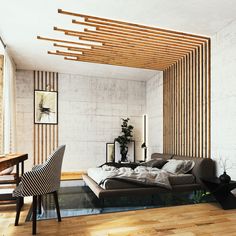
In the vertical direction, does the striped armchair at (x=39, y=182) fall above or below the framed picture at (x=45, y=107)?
below

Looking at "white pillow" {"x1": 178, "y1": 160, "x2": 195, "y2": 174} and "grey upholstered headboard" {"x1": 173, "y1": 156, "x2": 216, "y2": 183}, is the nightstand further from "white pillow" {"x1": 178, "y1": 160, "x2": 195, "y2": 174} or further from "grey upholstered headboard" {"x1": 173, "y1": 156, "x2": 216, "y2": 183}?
"white pillow" {"x1": 178, "y1": 160, "x2": 195, "y2": 174}

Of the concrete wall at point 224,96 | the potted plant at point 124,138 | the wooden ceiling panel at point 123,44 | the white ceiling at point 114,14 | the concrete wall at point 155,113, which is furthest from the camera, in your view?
the potted plant at point 124,138

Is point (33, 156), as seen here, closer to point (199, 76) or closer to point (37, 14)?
point (37, 14)

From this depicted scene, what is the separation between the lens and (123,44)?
16.3ft

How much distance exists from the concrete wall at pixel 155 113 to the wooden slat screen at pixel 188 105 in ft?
0.89

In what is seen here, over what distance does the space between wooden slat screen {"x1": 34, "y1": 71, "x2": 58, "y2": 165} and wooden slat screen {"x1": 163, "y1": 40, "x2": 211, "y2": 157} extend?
3.39m

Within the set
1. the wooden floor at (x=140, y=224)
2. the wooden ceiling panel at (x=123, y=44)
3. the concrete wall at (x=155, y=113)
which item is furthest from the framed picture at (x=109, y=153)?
the wooden floor at (x=140, y=224)

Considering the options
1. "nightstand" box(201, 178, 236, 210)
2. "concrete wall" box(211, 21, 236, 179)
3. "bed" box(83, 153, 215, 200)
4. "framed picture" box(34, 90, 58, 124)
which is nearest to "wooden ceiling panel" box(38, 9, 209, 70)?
"concrete wall" box(211, 21, 236, 179)

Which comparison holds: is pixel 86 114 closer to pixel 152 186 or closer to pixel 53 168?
pixel 152 186

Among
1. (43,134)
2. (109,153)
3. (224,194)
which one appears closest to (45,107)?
(43,134)

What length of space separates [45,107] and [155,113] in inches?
135

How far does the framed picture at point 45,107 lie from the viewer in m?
7.07

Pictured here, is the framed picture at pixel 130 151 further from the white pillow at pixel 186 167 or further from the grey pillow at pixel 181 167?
the white pillow at pixel 186 167

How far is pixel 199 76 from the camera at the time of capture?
5.10 metres
